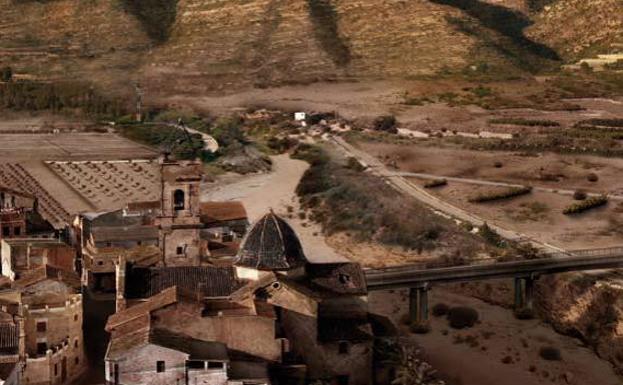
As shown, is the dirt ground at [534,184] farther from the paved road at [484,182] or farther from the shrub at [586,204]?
the paved road at [484,182]

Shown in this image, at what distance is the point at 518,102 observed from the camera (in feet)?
372

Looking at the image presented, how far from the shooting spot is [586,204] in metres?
61.2

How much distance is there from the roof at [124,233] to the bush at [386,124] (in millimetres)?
60058

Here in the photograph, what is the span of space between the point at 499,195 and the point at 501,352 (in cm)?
2706

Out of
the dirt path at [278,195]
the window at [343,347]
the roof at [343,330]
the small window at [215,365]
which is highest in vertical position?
the small window at [215,365]

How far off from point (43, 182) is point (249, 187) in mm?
17105

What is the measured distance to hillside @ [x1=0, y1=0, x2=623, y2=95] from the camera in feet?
443

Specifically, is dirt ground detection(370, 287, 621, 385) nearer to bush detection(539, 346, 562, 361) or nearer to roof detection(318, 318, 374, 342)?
bush detection(539, 346, 562, 361)

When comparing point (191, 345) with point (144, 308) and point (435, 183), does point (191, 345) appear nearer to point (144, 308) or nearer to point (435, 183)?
point (144, 308)

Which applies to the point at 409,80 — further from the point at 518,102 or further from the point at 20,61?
the point at 20,61

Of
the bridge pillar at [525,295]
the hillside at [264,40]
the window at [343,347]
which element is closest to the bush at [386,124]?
the hillside at [264,40]

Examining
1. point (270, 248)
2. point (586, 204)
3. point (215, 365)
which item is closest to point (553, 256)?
point (586, 204)

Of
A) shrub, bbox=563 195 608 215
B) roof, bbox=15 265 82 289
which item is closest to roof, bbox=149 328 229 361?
roof, bbox=15 265 82 289

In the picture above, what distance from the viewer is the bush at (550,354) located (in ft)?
126
